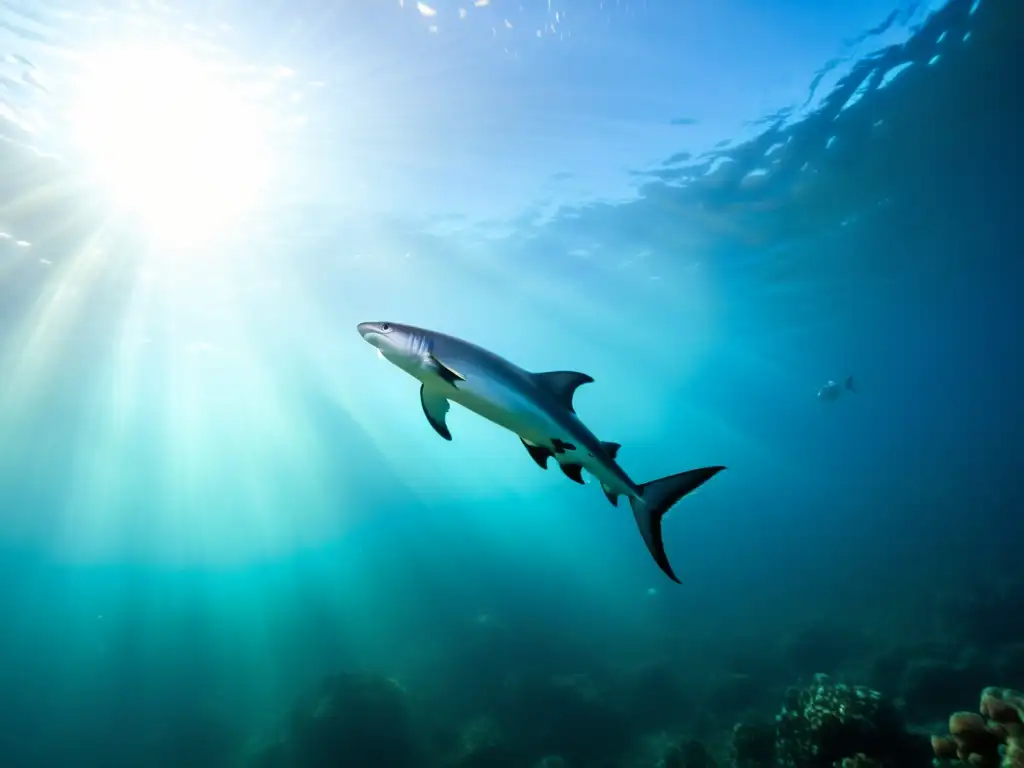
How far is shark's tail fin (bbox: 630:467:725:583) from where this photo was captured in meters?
3.52

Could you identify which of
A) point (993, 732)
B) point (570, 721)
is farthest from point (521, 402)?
point (570, 721)

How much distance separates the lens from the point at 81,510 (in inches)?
2443

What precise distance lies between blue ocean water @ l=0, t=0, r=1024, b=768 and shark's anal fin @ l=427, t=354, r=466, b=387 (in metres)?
8.39

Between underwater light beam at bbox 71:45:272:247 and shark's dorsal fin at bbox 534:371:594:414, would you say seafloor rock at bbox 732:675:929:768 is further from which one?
underwater light beam at bbox 71:45:272:247

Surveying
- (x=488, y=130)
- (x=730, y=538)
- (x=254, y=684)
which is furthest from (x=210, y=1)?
(x=730, y=538)

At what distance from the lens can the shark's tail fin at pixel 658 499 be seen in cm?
352

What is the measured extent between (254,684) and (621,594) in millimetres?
25749

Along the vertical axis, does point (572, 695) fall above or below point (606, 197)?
below

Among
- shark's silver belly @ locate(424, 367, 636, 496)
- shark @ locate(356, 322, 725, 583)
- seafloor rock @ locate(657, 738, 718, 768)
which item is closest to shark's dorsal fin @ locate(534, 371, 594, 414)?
shark @ locate(356, 322, 725, 583)

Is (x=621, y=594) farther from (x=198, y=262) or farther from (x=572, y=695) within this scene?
(x=198, y=262)

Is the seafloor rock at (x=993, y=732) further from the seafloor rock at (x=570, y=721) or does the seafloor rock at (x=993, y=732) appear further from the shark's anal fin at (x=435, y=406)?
the seafloor rock at (x=570, y=721)

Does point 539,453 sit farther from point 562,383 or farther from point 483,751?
point 483,751

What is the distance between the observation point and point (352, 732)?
14.2 m

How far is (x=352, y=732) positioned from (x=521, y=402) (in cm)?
1544
